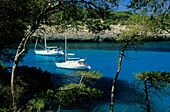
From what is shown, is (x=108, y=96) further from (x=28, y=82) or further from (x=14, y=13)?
(x=14, y=13)

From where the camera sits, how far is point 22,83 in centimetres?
810

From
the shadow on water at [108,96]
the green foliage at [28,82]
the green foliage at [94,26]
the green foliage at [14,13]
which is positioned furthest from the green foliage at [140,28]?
the green foliage at [28,82]

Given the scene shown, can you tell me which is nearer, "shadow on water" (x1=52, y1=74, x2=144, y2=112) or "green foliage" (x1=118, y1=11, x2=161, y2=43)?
"green foliage" (x1=118, y1=11, x2=161, y2=43)

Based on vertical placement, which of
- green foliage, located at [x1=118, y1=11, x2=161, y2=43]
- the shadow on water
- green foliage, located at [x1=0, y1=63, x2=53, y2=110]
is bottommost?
the shadow on water

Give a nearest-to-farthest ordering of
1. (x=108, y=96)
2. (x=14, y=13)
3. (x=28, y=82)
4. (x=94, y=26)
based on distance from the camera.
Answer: (x=94, y=26) → (x=14, y=13) → (x=28, y=82) → (x=108, y=96)

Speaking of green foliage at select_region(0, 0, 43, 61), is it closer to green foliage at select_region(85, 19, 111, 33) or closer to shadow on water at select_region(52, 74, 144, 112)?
green foliage at select_region(85, 19, 111, 33)

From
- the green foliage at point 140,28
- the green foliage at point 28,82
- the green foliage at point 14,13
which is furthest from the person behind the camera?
the green foliage at point 28,82

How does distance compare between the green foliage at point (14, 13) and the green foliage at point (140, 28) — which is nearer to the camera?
the green foliage at point (14, 13)

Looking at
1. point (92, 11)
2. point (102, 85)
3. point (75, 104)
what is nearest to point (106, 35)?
point (102, 85)

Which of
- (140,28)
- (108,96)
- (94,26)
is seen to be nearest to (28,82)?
(94,26)

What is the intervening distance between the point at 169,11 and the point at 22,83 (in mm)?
7242

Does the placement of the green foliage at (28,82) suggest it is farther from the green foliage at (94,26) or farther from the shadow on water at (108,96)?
the green foliage at (94,26)

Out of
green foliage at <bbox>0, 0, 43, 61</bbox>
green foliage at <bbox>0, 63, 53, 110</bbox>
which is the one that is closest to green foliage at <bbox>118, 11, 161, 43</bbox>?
green foliage at <bbox>0, 0, 43, 61</bbox>

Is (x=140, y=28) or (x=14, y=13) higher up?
(x=14, y=13)
